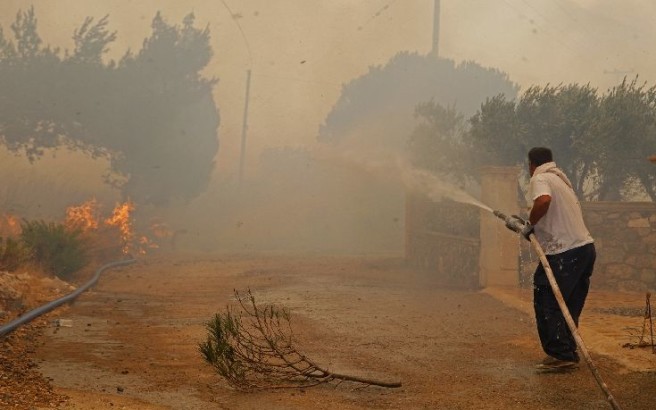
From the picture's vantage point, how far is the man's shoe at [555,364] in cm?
653

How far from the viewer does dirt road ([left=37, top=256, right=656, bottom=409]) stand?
5.68 metres

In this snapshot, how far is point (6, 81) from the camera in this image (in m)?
40.0

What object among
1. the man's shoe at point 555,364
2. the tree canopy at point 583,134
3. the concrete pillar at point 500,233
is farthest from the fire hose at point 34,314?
the tree canopy at point 583,134

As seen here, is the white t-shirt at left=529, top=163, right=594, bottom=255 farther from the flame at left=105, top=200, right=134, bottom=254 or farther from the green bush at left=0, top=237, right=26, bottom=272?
the flame at left=105, top=200, right=134, bottom=254

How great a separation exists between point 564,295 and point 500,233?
8894 millimetres

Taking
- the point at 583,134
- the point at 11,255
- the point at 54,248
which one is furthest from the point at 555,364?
the point at 583,134

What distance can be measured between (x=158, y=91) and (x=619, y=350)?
3954 cm

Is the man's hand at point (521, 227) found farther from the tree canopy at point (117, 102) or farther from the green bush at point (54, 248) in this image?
the tree canopy at point (117, 102)

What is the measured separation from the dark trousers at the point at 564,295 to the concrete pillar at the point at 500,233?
8542mm

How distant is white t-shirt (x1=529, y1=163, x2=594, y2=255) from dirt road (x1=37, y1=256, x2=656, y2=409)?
123cm

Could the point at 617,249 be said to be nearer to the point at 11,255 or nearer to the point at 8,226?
the point at 11,255

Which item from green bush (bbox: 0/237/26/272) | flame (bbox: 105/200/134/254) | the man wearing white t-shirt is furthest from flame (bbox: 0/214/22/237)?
the man wearing white t-shirt

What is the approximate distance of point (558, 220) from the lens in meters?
6.68

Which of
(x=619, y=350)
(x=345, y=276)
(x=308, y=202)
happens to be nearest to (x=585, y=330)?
(x=619, y=350)
